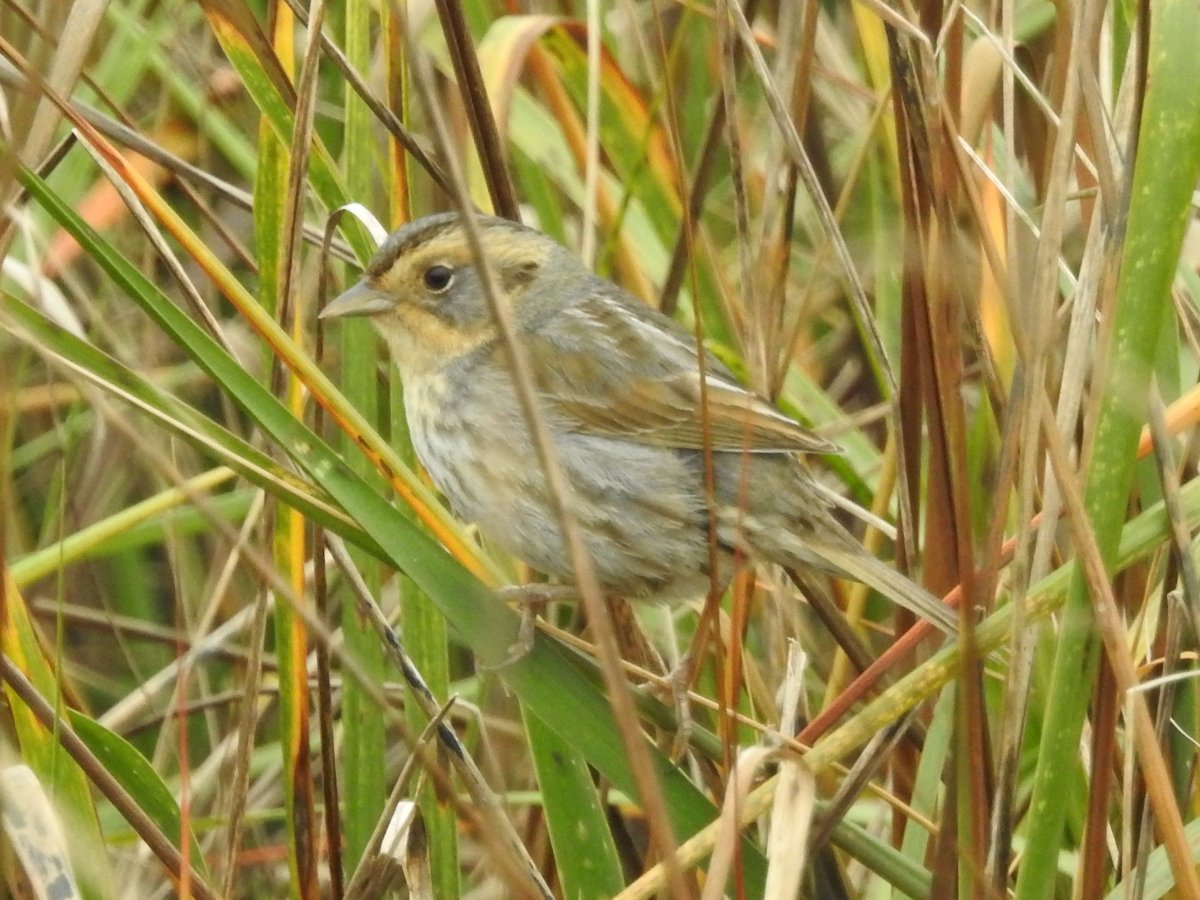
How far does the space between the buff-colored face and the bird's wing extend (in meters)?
0.12

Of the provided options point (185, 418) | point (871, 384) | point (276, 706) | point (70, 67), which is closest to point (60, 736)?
point (185, 418)

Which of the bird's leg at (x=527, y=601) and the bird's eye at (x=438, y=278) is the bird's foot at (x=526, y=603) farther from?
the bird's eye at (x=438, y=278)

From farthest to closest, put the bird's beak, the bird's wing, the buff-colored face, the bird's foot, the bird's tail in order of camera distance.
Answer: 1. the bird's wing
2. the buff-colored face
3. the bird's beak
4. the bird's tail
5. the bird's foot

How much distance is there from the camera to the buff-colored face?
2.47m

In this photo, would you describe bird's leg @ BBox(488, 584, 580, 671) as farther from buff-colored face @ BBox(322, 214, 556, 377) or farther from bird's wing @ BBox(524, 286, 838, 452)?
buff-colored face @ BBox(322, 214, 556, 377)

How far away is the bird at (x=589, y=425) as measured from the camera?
2400mm

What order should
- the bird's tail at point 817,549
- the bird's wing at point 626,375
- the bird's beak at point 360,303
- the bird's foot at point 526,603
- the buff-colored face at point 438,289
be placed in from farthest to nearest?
the bird's wing at point 626,375 < the buff-colored face at point 438,289 < the bird's beak at point 360,303 < the bird's tail at point 817,549 < the bird's foot at point 526,603

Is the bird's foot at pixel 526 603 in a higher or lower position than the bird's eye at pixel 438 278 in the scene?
lower

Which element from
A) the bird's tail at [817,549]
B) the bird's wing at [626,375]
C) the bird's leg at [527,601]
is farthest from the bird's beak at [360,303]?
the bird's tail at [817,549]

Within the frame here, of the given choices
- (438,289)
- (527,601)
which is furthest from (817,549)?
(438,289)

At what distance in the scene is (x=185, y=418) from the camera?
5.73 feet

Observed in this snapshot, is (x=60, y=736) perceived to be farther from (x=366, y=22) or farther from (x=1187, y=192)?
(x=1187, y=192)

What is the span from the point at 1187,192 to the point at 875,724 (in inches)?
24.0

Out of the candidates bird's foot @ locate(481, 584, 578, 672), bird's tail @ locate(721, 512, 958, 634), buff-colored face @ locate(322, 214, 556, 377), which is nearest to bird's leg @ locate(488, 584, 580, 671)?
bird's foot @ locate(481, 584, 578, 672)
